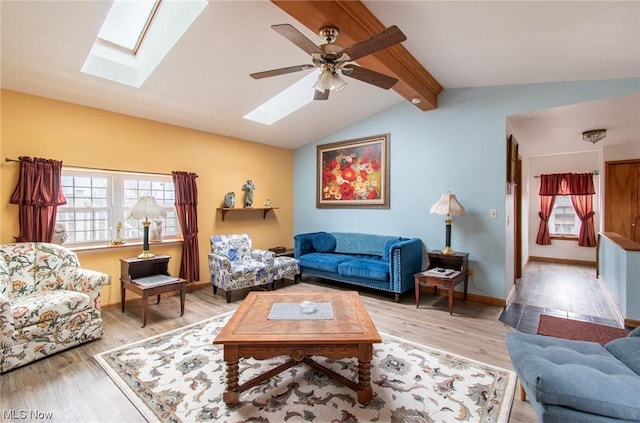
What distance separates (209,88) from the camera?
3.55m

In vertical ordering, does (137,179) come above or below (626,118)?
below

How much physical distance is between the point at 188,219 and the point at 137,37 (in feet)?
7.71

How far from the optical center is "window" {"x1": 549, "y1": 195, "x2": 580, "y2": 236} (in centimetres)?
679

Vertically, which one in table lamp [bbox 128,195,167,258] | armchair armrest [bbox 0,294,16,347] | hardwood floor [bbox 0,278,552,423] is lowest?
hardwood floor [bbox 0,278,552,423]

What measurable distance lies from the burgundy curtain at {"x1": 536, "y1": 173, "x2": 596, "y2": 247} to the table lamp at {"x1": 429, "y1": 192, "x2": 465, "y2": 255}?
14.2 ft

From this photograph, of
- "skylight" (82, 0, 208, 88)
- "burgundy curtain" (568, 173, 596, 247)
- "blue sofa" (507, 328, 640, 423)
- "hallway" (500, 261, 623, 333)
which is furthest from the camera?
"burgundy curtain" (568, 173, 596, 247)

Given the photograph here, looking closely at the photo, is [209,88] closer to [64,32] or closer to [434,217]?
[64,32]

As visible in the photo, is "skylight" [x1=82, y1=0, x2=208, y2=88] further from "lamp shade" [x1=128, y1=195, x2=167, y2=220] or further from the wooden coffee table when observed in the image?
the wooden coffee table

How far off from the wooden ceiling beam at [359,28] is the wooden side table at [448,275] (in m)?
2.19

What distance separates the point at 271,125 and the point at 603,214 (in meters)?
6.31

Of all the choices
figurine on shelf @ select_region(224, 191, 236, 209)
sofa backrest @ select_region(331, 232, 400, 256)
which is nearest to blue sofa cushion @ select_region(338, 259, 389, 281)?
sofa backrest @ select_region(331, 232, 400, 256)

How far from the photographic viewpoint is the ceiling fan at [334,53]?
192 cm

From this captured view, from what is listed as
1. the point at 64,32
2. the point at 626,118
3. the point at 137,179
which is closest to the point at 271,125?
the point at 137,179

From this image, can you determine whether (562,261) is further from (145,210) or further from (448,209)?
(145,210)
